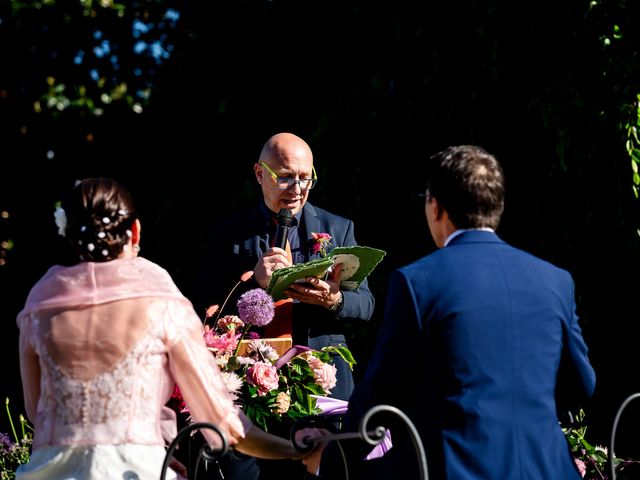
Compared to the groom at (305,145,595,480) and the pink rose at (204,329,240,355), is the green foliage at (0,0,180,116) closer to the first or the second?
the pink rose at (204,329,240,355)

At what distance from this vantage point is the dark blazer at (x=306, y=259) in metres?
4.59

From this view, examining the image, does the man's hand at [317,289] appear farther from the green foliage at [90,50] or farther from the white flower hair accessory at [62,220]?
the green foliage at [90,50]

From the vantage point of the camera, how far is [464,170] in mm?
2973

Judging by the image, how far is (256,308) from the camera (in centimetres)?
371

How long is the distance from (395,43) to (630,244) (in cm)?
254

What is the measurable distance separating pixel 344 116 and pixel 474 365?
549 cm

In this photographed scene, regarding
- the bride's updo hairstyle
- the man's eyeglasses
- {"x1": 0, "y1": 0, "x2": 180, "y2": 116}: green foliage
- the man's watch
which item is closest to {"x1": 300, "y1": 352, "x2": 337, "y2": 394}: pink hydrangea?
the man's watch

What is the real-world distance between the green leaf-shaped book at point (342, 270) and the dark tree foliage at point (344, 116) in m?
0.64

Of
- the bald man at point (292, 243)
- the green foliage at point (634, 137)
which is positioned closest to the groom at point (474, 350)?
the bald man at point (292, 243)

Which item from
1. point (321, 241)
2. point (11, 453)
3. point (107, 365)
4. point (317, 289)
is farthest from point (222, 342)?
point (11, 453)

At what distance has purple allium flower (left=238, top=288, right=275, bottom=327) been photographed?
371 cm

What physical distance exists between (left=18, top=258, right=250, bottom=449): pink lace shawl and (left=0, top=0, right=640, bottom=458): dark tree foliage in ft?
5.36

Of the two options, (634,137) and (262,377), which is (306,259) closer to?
(262,377)

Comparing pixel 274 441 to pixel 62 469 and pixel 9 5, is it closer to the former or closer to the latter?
pixel 62 469
